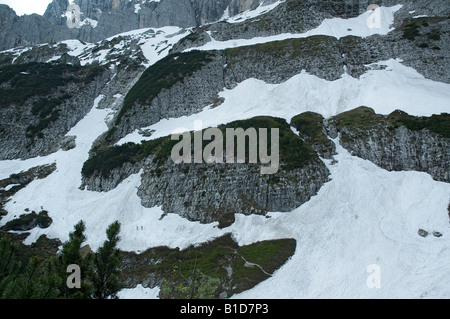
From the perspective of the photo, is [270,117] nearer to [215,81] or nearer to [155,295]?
[215,81]

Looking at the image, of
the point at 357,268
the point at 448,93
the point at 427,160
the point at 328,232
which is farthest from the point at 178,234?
the point at 448,93

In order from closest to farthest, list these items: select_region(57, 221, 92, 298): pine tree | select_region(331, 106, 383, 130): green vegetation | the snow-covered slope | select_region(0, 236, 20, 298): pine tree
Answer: select_region(0, 236, 20, 298): pine tree
select_region(57, 221, 92, 298): pine tree
select_region(331, 106, 383, 130): green vegetation
the snow-covered slope

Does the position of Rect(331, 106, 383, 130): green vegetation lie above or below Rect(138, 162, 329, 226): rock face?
above

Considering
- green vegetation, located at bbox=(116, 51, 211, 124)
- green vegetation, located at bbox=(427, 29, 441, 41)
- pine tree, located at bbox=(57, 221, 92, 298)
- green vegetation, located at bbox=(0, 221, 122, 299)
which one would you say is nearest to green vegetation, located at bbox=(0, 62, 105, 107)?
green vegetation, located at bbox=(116, 51, 211, 124)

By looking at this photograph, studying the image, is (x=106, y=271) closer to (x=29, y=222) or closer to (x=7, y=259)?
(x=7, y=259)

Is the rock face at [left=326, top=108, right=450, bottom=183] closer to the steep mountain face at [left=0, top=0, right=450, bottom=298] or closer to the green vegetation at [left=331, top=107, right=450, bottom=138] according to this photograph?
the green vegetation at [left=331, top=107, right=450, bottom=138]
